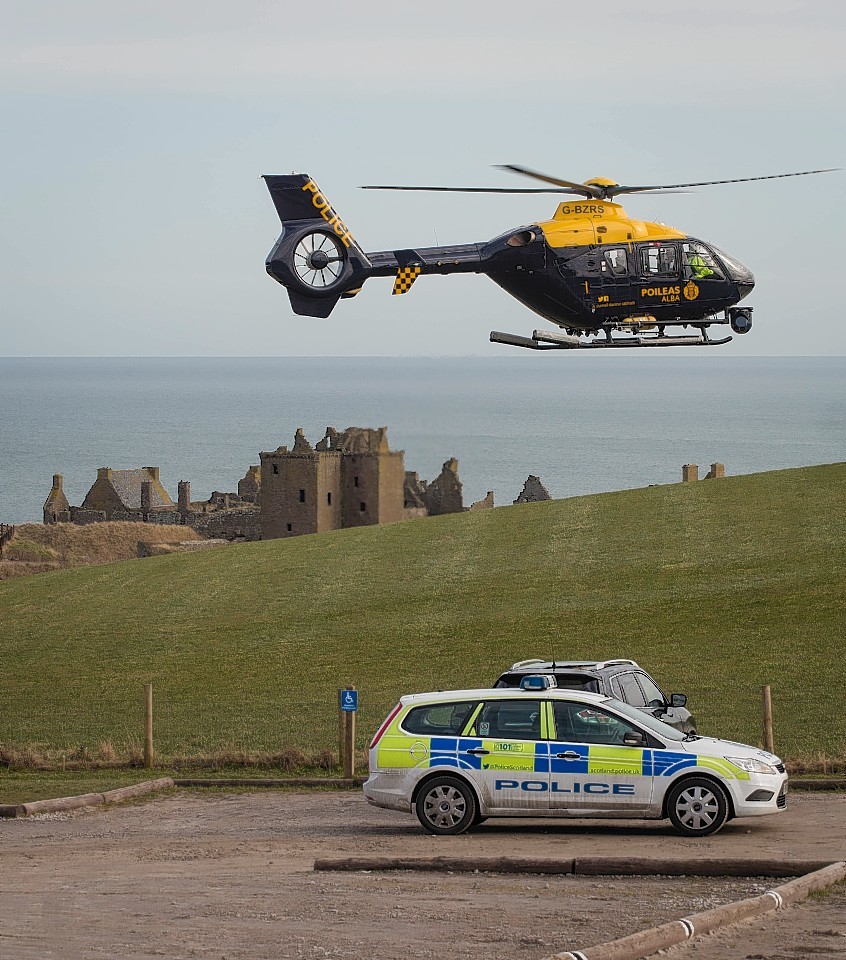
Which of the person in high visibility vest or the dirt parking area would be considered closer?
the dirt parking area

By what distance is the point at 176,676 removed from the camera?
3778cm

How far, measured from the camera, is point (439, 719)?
16719 mm

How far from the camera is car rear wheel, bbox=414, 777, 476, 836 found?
16.6 meters

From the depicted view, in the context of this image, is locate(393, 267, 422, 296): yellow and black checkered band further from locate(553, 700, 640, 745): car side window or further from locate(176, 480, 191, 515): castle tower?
locate(176, 480, 191, 515): castle tower

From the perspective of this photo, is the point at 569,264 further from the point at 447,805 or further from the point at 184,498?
the point at 184,498

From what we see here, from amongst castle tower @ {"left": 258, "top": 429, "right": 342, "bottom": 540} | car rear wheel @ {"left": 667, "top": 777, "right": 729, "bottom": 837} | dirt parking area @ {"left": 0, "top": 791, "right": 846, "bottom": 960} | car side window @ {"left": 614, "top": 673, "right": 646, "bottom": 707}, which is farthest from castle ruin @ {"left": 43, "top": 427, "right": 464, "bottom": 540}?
car rear wheel @ {"left": 667, "top": 777, "right": 729, "bottom": 837}

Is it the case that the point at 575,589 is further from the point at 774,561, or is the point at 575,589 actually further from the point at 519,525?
the point at 519,525

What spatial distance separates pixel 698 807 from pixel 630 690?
3951 mm

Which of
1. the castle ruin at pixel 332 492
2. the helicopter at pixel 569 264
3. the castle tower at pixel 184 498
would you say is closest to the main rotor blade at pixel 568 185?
the helicopter at pixel 569 264

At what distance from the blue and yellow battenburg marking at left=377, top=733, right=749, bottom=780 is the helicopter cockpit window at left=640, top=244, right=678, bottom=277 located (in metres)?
14.9

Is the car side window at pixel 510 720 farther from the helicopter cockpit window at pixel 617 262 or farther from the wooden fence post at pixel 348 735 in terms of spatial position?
the helicopter cockpit window at pixel 617 262

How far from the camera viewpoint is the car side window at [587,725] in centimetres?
1628

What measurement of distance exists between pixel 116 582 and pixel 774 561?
76.3 feet

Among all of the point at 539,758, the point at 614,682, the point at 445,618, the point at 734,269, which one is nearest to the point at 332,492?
the point at 445,618
